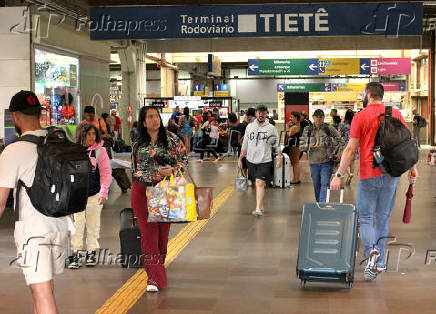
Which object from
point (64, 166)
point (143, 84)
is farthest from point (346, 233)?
point (143, 84)

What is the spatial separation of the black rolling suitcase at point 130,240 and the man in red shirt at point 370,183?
2052 mm

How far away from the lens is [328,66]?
3525 centimetres

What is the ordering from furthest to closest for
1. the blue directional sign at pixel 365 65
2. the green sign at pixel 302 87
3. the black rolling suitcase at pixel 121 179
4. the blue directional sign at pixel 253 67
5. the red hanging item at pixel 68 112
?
the green sign at pixel 302 87
the blue directional sign at pixel 253 67
the blue directional sign at pixel 365 65
the red hanging item at pixel 68 112
the black rolling suitcase at pixel 121 179

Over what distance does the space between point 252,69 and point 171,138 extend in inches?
1141

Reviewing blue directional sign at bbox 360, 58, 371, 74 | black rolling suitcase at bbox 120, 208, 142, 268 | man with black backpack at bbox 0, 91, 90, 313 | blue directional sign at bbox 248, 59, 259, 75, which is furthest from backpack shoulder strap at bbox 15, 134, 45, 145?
blue directional sign at bbox 360, 58, 371, 74

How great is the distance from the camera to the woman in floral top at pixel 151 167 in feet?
21.0

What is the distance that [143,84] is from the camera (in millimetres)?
32281

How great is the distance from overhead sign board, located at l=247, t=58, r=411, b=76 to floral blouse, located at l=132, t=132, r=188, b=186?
28801mm

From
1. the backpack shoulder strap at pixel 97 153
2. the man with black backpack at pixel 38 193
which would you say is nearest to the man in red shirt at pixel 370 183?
the backpack shoulder strap at pixel 97 153

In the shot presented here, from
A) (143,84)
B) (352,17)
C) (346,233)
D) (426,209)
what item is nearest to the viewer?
(346,233)

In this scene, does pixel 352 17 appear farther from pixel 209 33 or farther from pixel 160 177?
pixel 160 177

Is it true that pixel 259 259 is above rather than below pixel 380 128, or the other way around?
below

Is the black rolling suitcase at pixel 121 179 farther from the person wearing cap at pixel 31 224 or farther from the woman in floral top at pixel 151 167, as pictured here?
the person wearing cap at pixel 31 224

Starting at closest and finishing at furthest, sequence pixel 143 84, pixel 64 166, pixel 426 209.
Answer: pixel 64 166, pixel 426 209, pixel 143 84
